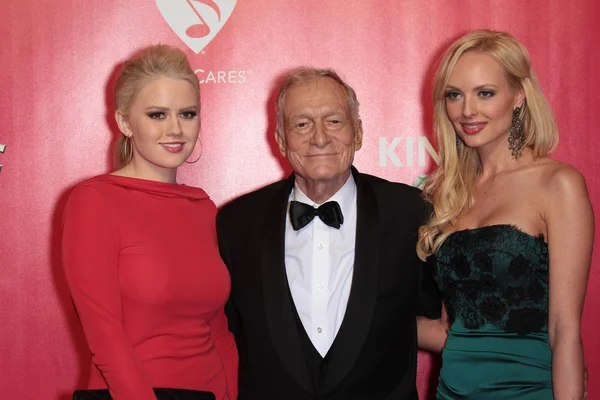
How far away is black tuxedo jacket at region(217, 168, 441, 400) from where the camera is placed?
227cm

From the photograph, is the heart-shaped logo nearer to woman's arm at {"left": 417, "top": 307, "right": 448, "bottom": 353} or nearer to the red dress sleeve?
the red dress sleeve

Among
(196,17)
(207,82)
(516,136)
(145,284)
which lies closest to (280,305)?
(145,284)

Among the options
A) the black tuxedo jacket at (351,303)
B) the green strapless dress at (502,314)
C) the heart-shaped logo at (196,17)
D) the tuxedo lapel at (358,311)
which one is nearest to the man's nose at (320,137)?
the black tuxedo jacket at (351,303)

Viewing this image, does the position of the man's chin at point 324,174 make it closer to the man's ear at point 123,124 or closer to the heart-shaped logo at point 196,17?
the man's ear at point 123,124

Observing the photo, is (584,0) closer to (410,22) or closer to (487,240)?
(410,22)

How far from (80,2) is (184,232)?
1314mm

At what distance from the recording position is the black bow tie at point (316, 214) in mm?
2410

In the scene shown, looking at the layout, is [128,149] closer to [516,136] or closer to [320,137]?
[320,137]

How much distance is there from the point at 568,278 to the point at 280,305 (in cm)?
90

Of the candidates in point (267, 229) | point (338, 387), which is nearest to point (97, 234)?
point (267, 229)

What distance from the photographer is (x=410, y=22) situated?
315cm

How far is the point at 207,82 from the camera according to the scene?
3.16 m

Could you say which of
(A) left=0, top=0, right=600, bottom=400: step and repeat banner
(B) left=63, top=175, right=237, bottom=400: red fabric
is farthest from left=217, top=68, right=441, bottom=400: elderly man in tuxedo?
(A) left=0, top=0, right=600, bottom=400: step and repeat banner

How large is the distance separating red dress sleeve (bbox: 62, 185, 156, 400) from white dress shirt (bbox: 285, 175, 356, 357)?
56 cm
